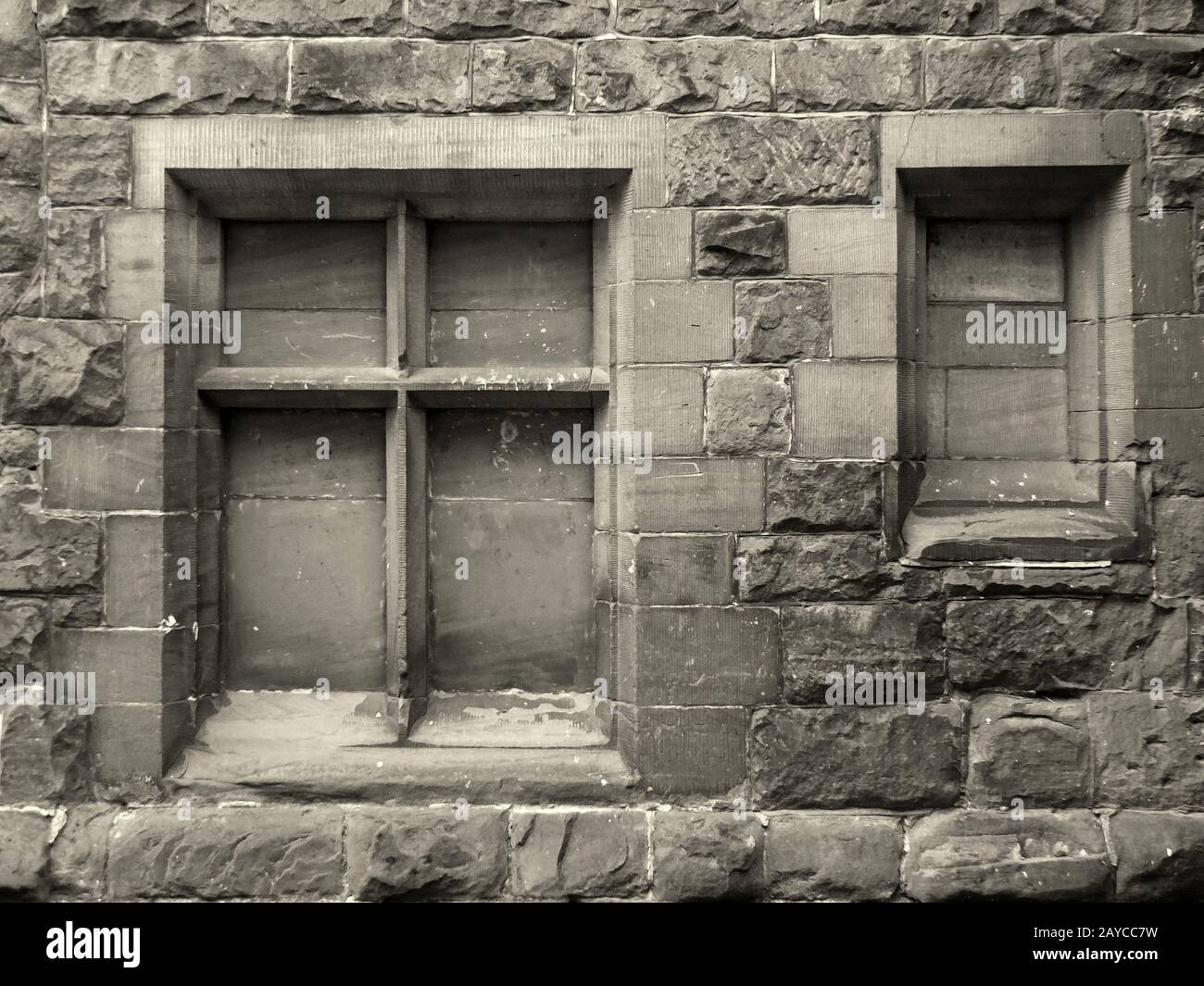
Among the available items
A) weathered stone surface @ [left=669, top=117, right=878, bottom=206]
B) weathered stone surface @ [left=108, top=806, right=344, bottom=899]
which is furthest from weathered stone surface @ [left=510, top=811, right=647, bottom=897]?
weathered stone surface @ [left=669, top=117, right=878, bottom=206]

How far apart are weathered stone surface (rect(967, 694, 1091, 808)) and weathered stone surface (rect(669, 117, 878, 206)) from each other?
1.91 metres

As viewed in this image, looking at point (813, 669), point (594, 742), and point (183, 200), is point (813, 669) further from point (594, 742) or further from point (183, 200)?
point (183, 200)

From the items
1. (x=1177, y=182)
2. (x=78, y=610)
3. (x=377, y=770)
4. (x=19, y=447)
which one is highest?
(x=1177, y=182)

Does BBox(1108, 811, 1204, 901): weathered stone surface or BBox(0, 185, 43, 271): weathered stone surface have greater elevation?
BBox(0, 185, 43, 271): weathered stone surface

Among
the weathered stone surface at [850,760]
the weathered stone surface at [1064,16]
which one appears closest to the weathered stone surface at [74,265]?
the weathered stone surface at [850,760]

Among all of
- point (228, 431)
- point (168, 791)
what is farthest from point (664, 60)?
point (168, 791)

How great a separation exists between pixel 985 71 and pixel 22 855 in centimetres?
422

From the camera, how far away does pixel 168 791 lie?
3.09 meters

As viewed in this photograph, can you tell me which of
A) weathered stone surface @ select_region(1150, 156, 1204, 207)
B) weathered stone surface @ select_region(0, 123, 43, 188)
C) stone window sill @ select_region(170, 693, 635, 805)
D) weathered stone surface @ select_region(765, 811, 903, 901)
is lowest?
weathered stone surface @ select_region(765, 811, 903, 901)

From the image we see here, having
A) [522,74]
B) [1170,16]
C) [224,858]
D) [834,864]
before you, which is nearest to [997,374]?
[1170,16]

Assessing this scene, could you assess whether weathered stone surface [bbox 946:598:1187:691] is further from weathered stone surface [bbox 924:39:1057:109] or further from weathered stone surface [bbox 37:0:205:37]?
weathered stone surface [bbox 37:0:205:37]

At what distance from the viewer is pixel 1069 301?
3273mm

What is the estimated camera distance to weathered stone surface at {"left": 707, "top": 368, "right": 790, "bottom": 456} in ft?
10.1

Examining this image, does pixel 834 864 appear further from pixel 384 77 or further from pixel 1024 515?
pixel 384 77
